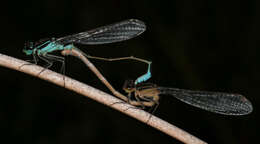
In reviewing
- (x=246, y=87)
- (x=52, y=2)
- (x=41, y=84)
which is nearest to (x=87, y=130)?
(x=41, y=84)

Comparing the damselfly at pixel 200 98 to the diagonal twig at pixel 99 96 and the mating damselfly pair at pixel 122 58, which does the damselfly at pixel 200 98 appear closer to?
the mating damselfly pair at pixel 122 58

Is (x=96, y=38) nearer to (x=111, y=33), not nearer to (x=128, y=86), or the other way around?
(x=111, y=33)

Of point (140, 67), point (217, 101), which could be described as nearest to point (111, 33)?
point (217, 101)

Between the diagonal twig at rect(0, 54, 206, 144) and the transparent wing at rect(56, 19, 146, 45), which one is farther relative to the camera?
the transparent wing at rect(56, 19, 146, 45)

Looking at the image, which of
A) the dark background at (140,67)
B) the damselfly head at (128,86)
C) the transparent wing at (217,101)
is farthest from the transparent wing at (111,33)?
the dark background at (140,67)

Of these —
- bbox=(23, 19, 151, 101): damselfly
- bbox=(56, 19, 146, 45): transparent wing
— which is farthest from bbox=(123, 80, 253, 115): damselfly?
bbox=(56, 19, 146, 45): transparent wing

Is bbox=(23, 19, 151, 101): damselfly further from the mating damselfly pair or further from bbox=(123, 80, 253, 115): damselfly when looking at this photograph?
bbox=(123, 80, 253, 115): damselfly

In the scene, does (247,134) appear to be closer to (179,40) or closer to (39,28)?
(179,40)
